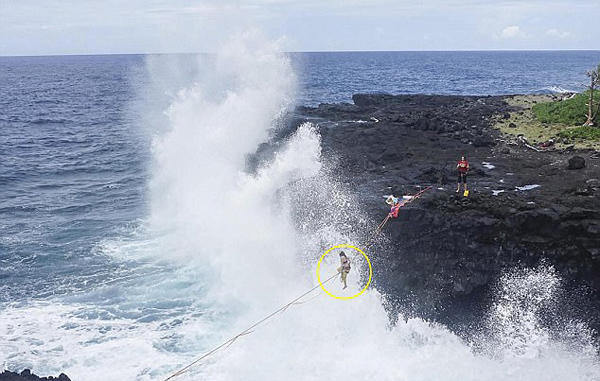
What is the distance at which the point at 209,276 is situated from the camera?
20.2 metres

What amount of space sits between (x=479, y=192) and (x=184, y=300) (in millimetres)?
12473

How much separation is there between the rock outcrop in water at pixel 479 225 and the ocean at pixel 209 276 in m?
0.72

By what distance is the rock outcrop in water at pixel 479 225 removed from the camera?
627 inches

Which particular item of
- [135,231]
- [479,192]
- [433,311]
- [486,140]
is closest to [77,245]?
[135,231]

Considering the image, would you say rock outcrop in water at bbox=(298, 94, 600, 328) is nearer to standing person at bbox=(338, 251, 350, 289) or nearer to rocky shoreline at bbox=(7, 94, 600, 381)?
rocky shoreline at bbox=(7, 94, 600, 381)

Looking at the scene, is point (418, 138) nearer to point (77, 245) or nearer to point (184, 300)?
point (184, 300)

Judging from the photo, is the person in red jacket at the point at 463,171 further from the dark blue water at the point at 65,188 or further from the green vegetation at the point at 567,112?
the green vegetation at the point at 567,112

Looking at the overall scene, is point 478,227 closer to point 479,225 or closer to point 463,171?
point 479,225

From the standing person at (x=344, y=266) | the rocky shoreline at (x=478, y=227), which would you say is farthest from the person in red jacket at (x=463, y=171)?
the standing person at (x=344, y=266)

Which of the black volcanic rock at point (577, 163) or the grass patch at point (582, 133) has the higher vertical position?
the black volcanic rock at point (577, 163)

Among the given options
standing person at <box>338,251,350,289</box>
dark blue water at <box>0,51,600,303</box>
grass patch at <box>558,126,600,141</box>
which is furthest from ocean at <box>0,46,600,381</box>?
grass patch at <box>558,126,600,141</box>

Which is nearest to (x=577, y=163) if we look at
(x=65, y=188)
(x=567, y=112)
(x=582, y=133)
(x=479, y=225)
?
(x=582, y=133)

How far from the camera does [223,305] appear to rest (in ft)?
59.8

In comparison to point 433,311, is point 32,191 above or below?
above
